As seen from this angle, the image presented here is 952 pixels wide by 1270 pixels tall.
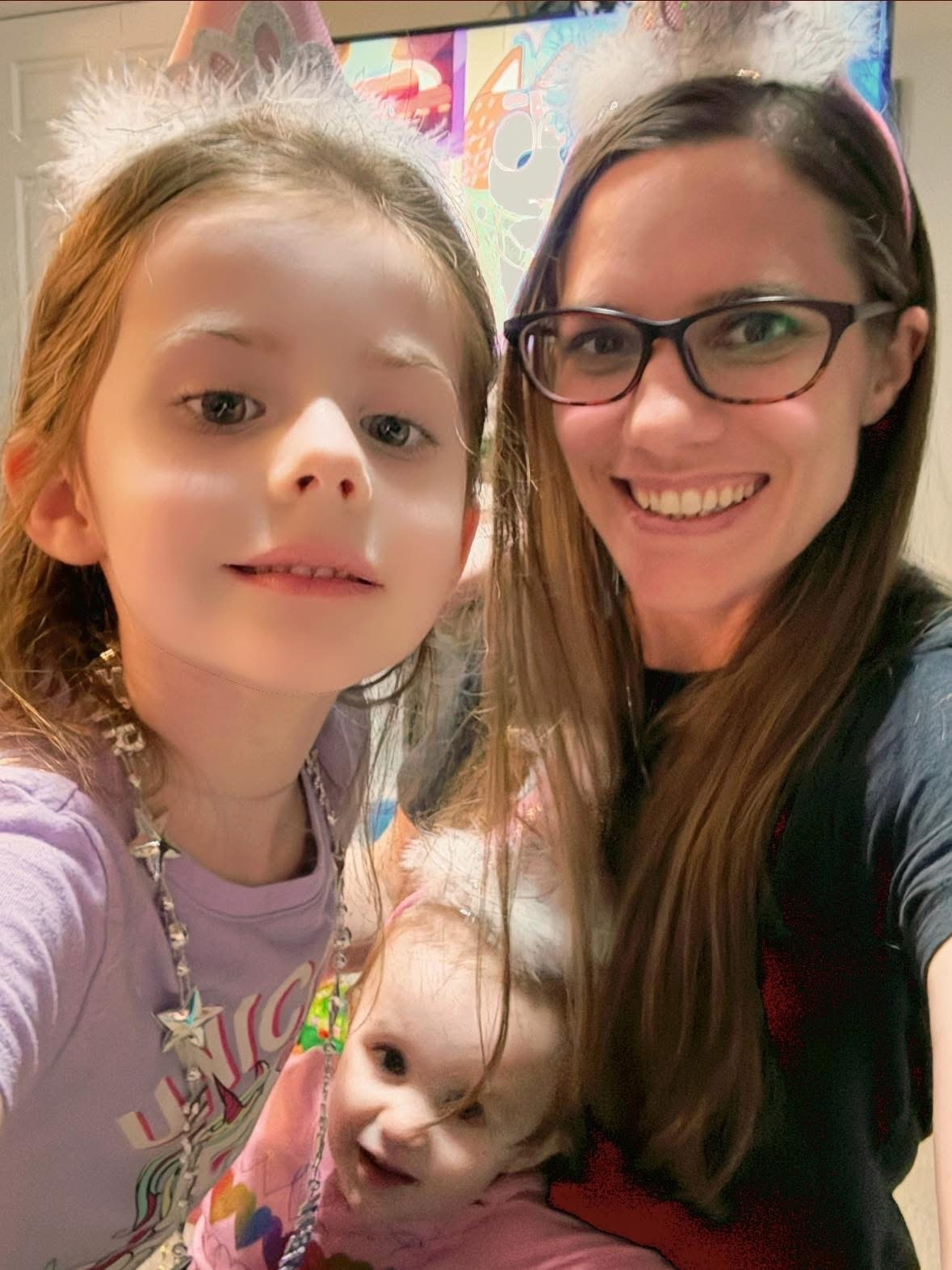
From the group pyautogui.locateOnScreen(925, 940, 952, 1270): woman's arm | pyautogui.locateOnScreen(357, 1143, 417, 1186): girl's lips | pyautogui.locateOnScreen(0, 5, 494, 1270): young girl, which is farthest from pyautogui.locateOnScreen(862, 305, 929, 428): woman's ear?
pyautogui.locateOnScreen(357, 1143, 417, 1186): girl's lips

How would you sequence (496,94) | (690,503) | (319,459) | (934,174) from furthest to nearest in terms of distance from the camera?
(496,94)
(934,174)
(690,503)
(319,459)

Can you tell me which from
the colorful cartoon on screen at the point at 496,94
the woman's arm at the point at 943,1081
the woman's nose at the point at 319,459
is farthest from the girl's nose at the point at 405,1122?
the colorful cartoon on screen at the point at 496,94

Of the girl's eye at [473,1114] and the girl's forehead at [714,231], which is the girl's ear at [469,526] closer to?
the girl's forehead at [714,231]

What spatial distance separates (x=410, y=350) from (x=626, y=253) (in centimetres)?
19

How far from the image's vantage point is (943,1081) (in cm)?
51

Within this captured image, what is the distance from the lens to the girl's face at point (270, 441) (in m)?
0.52

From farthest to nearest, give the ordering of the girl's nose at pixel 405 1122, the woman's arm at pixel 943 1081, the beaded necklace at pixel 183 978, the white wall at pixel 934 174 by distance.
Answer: the white wall at pixel 934 174 → the girl's nose at pixel 405 1122 → the beaded necklace at pixel 183 978 → the woman's arm at pixel 943 1081

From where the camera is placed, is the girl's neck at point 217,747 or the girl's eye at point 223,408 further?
the girl's neck at point 217,747

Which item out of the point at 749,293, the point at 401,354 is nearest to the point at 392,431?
the point at 401,354

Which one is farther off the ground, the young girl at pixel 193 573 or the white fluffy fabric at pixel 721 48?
the white fluffy fabric at pixel 721 48

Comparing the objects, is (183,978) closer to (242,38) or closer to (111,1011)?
(111,1011)

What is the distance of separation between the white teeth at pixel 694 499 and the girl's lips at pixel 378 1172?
0.49 m

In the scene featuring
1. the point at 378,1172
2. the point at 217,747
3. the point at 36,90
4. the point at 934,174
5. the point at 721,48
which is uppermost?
the point at 36,90

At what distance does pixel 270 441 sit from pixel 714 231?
326 millimetres
